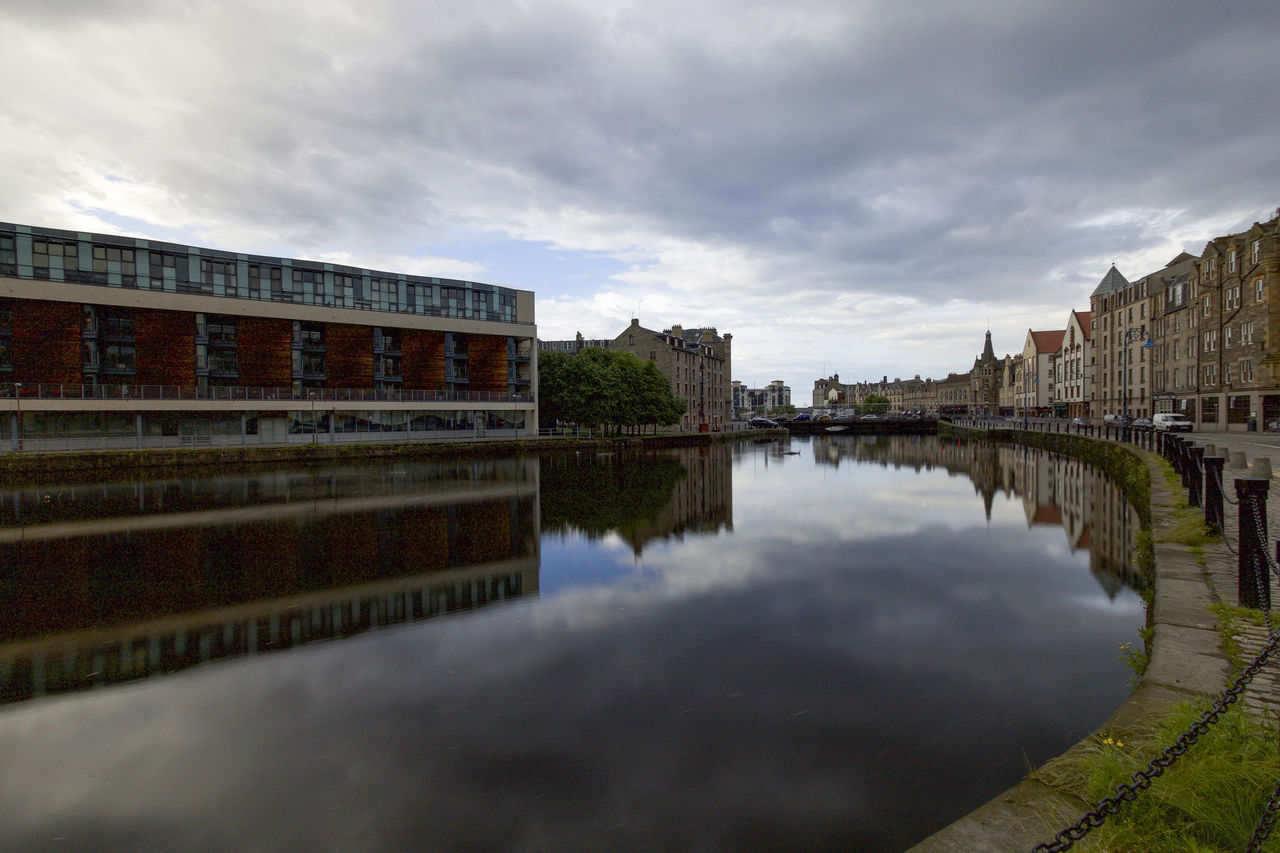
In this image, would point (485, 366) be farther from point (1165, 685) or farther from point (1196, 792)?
point (1196, 792)

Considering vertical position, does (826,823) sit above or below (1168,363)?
below

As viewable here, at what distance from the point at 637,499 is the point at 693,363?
77.4m

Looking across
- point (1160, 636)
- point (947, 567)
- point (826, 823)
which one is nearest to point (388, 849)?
point (826, 823)

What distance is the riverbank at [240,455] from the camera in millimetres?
Result: 34844

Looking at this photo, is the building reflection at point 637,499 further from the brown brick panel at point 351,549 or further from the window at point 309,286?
the window at point 309,286

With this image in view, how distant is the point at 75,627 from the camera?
920 centimetres

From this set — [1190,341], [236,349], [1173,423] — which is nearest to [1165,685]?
[1173,423]

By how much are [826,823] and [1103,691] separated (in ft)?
14.0

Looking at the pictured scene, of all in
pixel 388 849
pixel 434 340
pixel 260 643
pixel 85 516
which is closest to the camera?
pixel 388 849

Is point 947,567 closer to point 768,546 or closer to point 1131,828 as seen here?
point 768,546

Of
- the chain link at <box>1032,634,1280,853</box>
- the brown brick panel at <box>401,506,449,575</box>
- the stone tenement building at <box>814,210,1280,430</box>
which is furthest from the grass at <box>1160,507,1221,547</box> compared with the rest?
the stone tenement building at <box>814,210,1280,430</box>

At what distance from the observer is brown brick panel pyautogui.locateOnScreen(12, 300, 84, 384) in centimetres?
4166

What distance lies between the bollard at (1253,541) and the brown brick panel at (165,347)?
5772 cm

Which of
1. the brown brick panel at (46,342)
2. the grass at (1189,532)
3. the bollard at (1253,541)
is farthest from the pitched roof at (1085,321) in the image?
the brown brick panel at (46,342)
